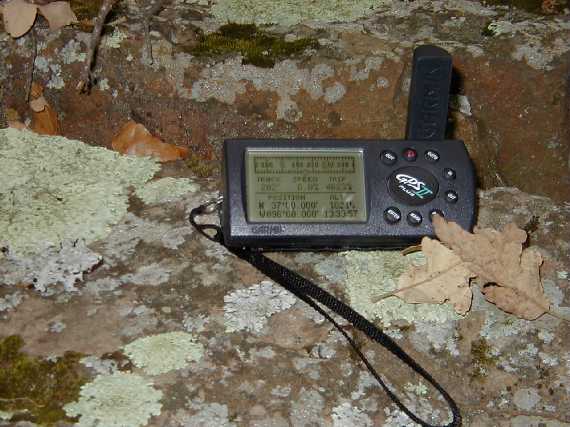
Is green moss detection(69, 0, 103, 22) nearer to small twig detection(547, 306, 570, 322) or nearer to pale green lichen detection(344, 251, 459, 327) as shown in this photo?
pale green lichen detection(344, 251, 459, 327)

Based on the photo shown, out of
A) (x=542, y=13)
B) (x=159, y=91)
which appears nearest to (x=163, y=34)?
(x=159, y=91)

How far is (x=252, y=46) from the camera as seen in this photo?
3527 mm

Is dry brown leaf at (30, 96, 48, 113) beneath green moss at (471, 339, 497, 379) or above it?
above

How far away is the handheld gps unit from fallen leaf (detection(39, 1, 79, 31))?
1282mm

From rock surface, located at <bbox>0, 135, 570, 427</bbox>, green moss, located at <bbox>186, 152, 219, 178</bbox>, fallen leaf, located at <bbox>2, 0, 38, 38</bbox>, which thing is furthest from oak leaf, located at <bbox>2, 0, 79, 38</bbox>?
rock surface, located at <bbox>0, 135, 570, 427</bbox>

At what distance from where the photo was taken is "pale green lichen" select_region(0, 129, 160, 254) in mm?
2816

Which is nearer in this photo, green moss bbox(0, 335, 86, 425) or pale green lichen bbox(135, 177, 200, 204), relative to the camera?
green moss bbox(0, 335, 86, 425)

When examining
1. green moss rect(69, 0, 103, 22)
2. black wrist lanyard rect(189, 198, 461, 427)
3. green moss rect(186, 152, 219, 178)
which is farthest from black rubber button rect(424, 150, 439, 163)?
green moss rect(69, 0, 103, 22)

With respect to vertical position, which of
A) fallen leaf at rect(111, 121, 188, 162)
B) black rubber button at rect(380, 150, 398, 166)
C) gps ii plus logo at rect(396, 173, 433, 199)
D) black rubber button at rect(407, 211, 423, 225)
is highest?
black rubber button at rect(380, 150, 398, 166)

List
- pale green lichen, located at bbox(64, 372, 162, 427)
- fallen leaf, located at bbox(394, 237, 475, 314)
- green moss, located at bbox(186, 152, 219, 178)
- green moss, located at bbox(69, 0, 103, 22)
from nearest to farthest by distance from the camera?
pale green lichen, located at bbox(64, 372, 162, 427) < fallen leaf, located at bbox(394, 237, 475, 314) < green moss, located at bbox(186, 152, 219, 178) < green moss, located at bbox(69, 0, 103, 22)

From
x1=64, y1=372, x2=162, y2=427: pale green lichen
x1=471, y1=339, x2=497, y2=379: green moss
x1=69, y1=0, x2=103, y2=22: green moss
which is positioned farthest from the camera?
x1=69, y1=0, x2=103, y2=22: green moss

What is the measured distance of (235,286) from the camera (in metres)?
2.68

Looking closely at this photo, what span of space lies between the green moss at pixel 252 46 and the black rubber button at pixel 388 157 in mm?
874

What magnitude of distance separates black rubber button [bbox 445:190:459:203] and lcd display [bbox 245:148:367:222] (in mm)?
271
